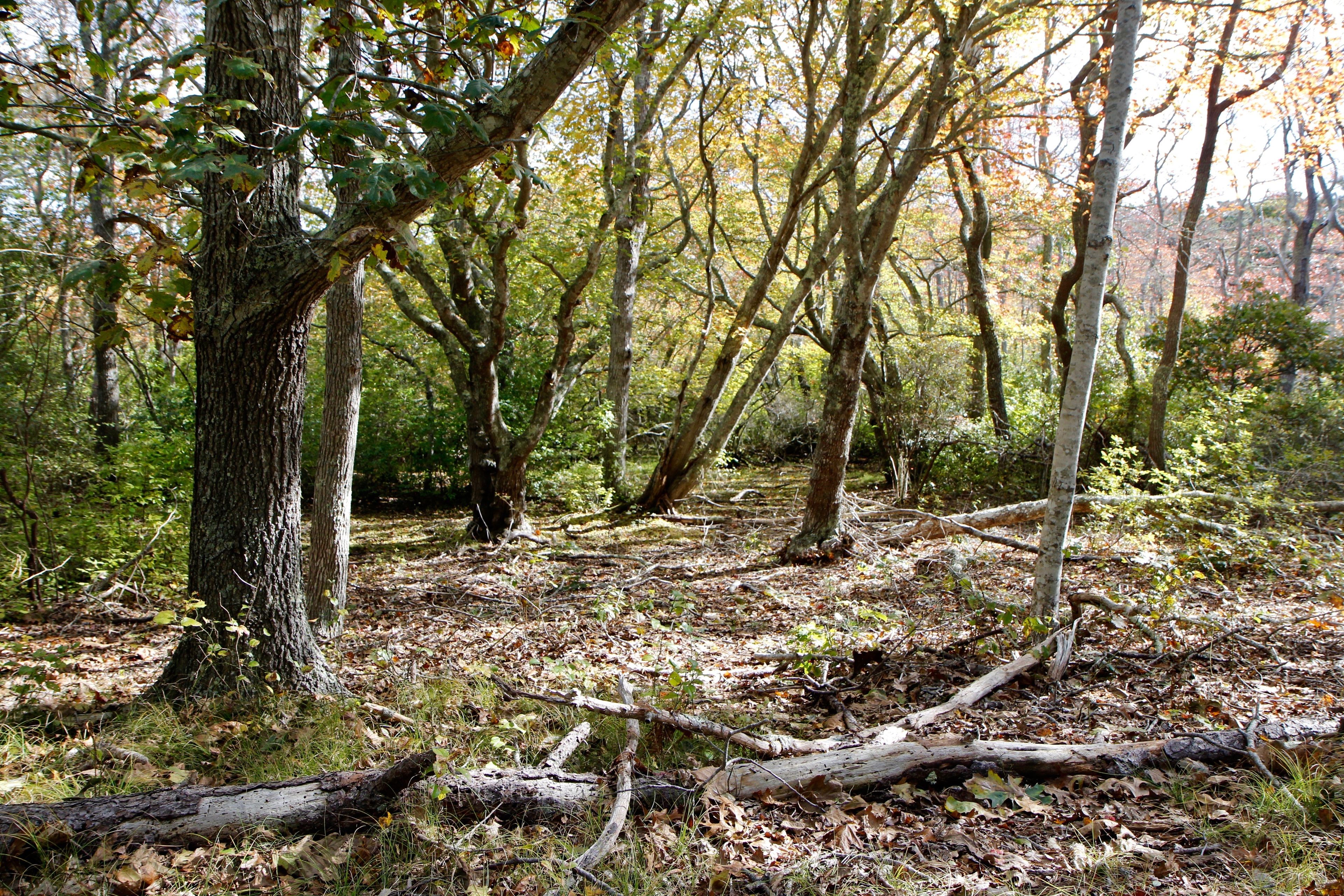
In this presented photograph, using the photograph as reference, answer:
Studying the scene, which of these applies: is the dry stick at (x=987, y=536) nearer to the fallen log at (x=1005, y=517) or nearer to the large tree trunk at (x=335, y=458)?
the fallen log at (x=1005, y=517)

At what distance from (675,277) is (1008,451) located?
6900 mm

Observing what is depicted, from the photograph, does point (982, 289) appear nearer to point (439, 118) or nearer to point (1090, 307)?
point (1090, 307)

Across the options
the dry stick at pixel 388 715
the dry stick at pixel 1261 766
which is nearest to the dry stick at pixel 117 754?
the dry stick at pixel 388 715

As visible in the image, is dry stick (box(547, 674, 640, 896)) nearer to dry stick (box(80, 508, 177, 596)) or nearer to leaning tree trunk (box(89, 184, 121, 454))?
leaning tree trunk (box(89, 184, 121, 454))

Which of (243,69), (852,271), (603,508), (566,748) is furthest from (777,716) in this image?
(603,508)

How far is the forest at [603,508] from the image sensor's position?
9.27 feet

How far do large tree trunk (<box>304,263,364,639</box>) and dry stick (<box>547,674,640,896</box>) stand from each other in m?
3.51

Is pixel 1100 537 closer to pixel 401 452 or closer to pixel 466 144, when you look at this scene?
pixel 466 144

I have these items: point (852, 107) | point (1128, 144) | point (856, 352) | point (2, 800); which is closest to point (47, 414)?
point (2, 800)

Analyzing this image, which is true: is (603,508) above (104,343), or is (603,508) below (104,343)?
below

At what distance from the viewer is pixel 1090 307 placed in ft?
15.5

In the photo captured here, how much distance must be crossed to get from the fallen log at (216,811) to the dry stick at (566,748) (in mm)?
526

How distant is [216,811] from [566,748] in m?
1.34

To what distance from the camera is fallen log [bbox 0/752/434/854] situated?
257 cm
